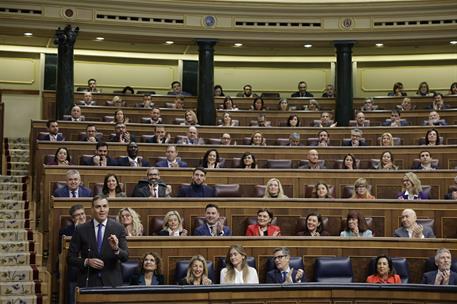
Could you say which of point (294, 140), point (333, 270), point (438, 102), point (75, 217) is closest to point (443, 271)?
point (333, 270)

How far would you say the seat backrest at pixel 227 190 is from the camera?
324 inches

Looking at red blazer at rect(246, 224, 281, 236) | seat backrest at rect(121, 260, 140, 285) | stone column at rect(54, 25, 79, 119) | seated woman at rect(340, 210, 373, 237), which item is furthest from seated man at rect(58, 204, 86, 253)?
stone column at rect(54, 25, 79, 119)

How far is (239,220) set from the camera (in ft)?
25.0

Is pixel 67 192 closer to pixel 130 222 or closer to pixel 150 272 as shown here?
pixel 130 222

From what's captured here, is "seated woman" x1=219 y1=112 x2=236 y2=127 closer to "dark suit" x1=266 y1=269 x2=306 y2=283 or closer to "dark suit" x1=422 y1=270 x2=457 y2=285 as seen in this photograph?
"dark suit" x1=266 y1=269 x2=306 y2=283

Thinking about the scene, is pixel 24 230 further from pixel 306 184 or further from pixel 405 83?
pixel 405 83

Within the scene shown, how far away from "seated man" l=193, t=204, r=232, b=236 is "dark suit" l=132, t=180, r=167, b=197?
989 mm

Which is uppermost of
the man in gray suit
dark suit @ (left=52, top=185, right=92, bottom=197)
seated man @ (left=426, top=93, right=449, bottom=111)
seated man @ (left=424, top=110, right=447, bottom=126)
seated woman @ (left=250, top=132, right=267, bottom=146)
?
seated man @ (left=426, top=93, right=449, bottom=111)

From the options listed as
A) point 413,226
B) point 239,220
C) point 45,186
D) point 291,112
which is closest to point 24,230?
point 45,186

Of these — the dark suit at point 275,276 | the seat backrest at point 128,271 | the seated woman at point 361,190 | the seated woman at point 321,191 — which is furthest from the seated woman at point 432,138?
the seat backrest at point 128,271

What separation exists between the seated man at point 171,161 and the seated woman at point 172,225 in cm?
213

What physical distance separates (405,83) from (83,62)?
19.3 feet

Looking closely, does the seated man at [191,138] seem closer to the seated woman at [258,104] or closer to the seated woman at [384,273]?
the seated woman at [258,104]

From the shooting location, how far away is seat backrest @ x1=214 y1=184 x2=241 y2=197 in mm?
8219
